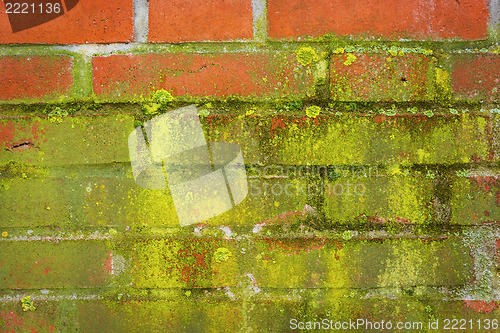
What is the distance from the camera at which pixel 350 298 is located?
110 cm

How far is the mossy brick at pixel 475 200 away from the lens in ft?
3.48

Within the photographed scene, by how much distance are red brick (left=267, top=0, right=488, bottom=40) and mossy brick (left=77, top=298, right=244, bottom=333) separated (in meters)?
1.09

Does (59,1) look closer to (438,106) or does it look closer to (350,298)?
(438,106)

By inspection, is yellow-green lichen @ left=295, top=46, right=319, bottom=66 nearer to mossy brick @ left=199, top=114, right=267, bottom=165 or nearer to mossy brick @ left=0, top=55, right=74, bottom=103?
mossy brick @ left=199, top=114, right=267, bottom=165

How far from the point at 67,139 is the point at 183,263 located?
656 millimetres

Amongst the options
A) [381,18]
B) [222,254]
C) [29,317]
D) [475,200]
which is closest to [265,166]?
[222,254]

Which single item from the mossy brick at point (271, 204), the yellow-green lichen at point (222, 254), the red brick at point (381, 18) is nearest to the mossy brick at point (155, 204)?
the mossy brick at point (271, 204)

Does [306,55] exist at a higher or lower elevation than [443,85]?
higher

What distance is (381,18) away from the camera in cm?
102

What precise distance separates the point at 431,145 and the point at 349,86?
39 cm

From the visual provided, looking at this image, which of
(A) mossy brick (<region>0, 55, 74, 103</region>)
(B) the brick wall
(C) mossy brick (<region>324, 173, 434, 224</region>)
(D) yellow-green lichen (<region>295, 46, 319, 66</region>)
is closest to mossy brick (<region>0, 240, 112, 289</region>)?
(B) the brick wall

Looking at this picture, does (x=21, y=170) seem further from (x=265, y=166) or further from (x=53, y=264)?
(x=265, y=166)

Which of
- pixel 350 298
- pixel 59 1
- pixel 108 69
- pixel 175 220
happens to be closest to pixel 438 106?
pixel 350 298

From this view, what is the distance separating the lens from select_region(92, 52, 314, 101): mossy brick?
1.02 meters
